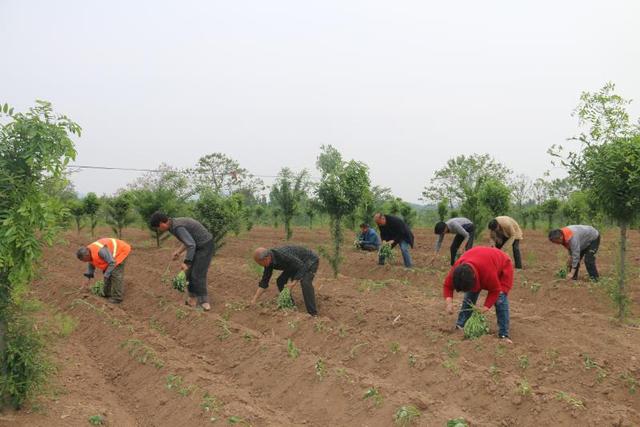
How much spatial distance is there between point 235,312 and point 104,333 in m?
1.96

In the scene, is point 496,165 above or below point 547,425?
above

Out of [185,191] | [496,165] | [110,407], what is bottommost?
[110,407]

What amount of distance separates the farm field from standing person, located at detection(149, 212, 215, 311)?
0.31 metres

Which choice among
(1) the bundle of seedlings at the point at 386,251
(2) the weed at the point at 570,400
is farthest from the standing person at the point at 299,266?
(1) the bundle of seedlings at the point at 386,251

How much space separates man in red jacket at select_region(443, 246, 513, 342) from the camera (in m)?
6.28

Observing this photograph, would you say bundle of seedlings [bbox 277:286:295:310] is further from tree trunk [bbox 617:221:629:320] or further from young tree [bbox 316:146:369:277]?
tree trunk [bbox 617:221:629:320]

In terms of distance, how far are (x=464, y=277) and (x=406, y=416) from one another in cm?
209

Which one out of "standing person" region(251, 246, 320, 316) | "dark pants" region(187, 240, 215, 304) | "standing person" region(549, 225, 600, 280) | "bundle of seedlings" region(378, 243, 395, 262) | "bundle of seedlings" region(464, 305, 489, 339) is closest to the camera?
"bundle of seedlings" region(464, 305, 489, 339)

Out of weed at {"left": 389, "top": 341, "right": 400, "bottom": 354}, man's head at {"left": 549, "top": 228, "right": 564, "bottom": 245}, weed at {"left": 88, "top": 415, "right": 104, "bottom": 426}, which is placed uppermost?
man's head at {"left": 549, "top": 228, "right": 564, "bottom": 245}

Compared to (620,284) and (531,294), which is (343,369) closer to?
(620,284)

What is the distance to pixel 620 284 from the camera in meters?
7.62

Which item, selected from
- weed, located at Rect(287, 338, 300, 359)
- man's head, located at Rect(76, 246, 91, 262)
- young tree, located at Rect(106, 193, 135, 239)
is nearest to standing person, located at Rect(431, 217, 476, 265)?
weed, located at Rect(287, 338, 300, 359)

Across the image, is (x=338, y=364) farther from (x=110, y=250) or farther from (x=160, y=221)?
(x=110, y=250)

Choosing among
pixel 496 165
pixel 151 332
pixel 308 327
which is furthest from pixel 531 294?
pixel 496 165
